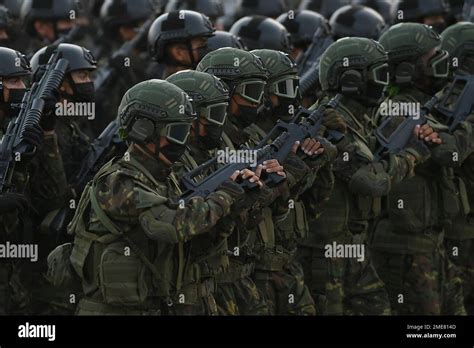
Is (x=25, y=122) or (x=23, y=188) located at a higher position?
(x=25, y=122)

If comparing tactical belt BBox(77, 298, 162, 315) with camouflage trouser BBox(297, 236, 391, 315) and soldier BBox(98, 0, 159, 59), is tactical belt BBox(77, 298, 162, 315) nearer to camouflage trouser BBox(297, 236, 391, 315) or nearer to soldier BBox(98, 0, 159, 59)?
camouflage trouser BBox(297, 236, 391, 315)

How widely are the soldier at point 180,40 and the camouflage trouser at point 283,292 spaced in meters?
3.05

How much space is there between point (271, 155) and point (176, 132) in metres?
1.15

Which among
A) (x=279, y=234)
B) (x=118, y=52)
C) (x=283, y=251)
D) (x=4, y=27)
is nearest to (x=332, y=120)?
(x=279, y=234)

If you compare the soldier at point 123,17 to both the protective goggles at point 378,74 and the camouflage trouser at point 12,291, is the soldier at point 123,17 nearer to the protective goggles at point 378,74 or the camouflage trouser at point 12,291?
the protective goggles at point 378,74

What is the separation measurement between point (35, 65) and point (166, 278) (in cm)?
384

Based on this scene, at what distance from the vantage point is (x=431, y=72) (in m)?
13.6

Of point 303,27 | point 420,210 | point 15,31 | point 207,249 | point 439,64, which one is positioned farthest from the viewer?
point 15,31

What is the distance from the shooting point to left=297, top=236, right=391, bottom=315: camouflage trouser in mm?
12492

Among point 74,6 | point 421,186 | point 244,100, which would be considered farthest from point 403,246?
point 74,6

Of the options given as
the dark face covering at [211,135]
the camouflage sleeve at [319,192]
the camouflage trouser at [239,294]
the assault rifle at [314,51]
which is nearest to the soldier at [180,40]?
the assault rifle at [314,51]

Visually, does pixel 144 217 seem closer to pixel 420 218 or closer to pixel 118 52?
pixel 420 218

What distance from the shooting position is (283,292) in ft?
39.0

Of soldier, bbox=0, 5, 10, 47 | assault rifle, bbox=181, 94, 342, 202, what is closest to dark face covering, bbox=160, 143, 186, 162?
assault rifle, bbox=181, 94, 342, 202
